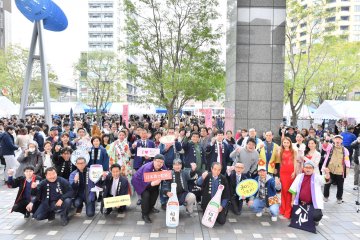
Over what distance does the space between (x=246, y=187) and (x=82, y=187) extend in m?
3.38

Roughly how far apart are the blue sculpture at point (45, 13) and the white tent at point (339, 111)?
13.4m

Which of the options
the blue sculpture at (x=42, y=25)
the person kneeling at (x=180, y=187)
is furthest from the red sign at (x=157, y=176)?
the blue sculpture at (x=42, y=25)

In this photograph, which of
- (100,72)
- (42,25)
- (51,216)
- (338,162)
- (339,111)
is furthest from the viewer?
(100,72)

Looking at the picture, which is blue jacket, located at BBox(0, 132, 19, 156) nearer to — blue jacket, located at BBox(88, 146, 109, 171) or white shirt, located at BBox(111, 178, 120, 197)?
blue jacket, located at BBox(88, 146, 109, 171)

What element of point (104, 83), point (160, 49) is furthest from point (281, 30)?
point (104, 83)

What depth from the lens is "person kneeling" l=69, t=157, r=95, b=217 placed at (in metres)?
6.50

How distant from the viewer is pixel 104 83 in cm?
3188

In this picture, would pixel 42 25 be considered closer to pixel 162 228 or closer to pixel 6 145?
pixel 6 145

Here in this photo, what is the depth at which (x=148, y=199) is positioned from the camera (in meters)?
6.36

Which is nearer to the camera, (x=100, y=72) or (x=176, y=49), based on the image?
(x=176, y=49)

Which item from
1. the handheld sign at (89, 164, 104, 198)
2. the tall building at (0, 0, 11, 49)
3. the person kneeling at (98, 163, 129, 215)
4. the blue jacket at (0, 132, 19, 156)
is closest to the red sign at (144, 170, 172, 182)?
the person kneeling at (98, 163, 129, 215)

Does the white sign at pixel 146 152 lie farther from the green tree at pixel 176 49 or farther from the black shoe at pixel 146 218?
the green tree at pixel 176 49

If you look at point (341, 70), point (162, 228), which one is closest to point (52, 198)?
point (162, 228)

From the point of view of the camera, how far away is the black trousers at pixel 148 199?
6.29 m
